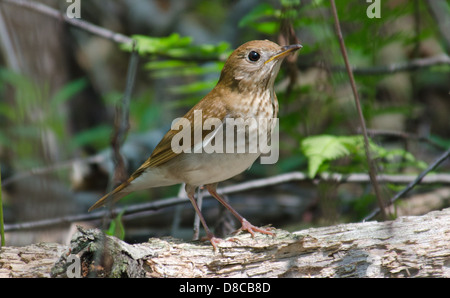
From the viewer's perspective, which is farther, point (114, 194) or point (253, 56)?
point (114, 194)

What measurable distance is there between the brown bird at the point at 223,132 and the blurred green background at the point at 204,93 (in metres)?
0.42

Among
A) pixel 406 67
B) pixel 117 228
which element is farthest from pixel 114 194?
pixel 406 67

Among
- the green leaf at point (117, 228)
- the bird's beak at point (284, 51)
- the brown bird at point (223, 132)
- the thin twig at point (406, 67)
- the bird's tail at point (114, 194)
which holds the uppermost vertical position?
the thin twig at point (406, 67)

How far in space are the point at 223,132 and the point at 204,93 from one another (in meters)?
2.39

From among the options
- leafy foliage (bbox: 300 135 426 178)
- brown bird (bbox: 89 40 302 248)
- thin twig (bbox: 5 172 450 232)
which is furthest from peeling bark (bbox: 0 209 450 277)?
thin twig (bbox: 5 172 450 232)

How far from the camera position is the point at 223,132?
3.48m

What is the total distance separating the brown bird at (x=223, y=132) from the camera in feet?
11.2

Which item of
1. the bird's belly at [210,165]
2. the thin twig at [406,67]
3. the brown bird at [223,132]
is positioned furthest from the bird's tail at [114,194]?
the thin twig at [406,67]

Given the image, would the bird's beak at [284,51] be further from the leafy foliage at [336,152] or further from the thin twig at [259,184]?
the thin twig at [259,184]

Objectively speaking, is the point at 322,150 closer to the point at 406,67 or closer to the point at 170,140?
→ the point at 170,140

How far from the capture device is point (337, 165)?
486cm

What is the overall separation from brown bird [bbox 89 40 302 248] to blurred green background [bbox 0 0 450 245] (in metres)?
0.42

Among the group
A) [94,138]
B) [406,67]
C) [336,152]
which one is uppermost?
[406,67]

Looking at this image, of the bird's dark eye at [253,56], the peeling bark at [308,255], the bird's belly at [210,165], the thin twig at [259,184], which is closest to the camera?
the peeling bark at [308,255]
